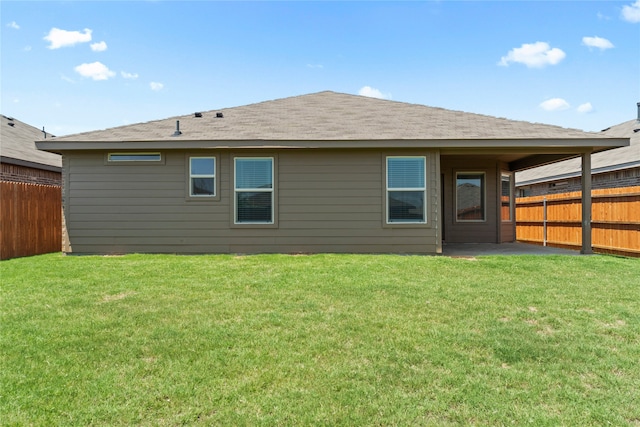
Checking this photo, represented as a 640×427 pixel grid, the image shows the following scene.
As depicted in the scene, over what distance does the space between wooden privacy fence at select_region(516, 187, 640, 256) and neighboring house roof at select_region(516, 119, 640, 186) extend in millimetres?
1475

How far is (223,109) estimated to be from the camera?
11.3 m

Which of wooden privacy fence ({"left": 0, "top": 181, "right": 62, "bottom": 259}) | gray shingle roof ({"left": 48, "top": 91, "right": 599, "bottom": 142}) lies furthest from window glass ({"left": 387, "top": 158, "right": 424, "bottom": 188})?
wooden privacy fence ({"left": 0, "top": 181, "right": 62, "bottom": 259})

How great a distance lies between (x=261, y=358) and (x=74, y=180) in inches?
317

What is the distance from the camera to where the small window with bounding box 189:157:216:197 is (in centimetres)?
870

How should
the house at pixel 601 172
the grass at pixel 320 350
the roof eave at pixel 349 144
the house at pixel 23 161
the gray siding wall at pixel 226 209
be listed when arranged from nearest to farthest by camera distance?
the grass at pixel 320 350, the roof eave at pixel 349 144, the gray siding wall at pixel 226 209, the house at pixel 601 172, the house at pixel 23 161

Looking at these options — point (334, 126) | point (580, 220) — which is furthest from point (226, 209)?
point (580, 220)

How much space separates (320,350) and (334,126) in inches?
271

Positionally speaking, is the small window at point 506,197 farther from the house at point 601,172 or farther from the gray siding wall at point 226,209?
the gray siding wall at point 226,209

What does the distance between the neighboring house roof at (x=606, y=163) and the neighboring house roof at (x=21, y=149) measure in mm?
15686

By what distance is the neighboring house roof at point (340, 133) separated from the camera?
815 centimetres

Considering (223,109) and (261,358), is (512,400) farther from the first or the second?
(223,109)

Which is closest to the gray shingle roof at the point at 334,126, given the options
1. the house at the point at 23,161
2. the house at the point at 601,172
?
the house at the point at 601,172

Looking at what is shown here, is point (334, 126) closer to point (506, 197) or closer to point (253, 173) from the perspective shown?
point (253, 173)

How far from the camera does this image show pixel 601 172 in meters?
10.9
